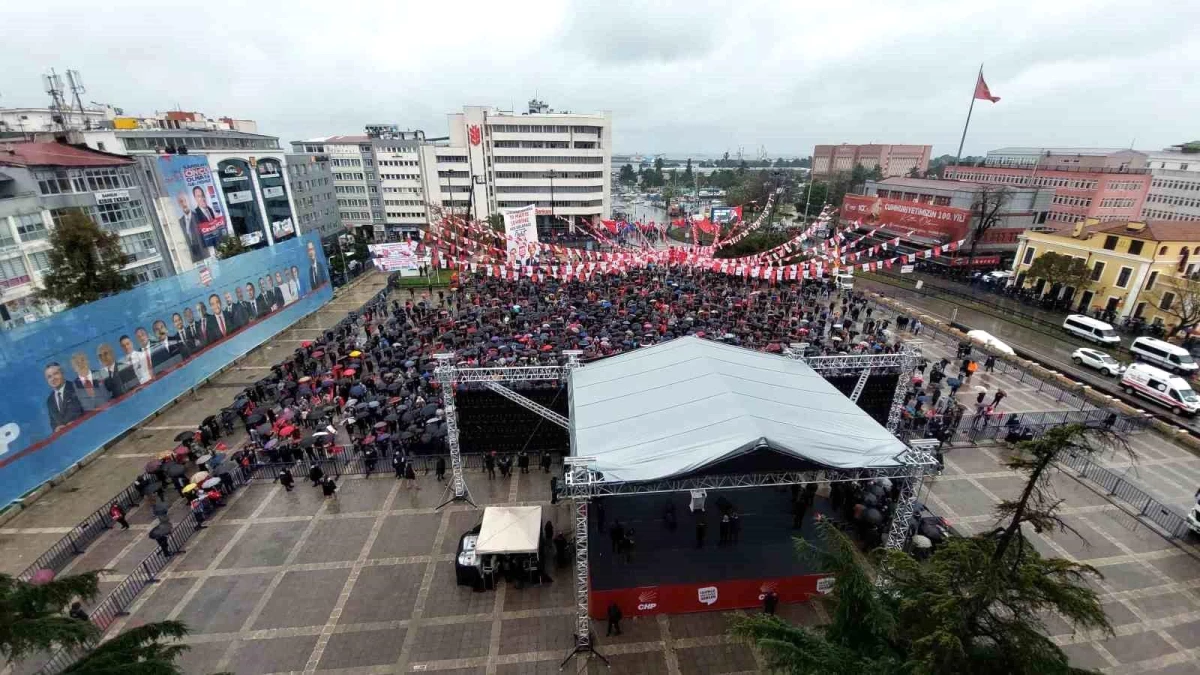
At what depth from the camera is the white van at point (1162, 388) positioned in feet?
68.0

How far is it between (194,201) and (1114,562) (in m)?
52.7

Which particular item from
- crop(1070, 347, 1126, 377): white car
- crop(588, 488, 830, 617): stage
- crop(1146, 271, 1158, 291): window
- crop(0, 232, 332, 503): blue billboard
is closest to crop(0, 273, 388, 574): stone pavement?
crop(0, 232, 332, 503): blue billboard

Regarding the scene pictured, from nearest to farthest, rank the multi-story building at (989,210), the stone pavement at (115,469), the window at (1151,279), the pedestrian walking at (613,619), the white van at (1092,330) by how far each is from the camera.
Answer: the pedestrian walking at (613,619) < the stone pavement at (115,469) < the white van at (1092,330) < the window at (1151,279) < the multi-story building at (989,210)

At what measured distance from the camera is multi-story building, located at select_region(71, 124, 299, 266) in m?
35.7

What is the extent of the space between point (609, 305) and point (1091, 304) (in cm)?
3351

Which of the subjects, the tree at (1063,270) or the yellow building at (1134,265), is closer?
the yellow building at (1134,265)

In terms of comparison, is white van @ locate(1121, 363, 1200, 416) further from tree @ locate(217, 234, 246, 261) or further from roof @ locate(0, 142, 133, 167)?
roof @ locate(0, 142, 133, 167)

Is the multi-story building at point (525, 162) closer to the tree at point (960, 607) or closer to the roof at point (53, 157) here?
the roof at point (53, 157)

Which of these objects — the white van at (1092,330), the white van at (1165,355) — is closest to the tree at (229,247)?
the white van at (1092,330)

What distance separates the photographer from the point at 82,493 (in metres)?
16.3

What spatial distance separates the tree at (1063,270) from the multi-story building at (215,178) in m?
61.0

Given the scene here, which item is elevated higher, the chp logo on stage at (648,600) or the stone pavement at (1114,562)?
the chp logo on stage at (648,600)

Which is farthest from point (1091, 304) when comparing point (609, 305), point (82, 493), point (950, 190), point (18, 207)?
point (18, 207)

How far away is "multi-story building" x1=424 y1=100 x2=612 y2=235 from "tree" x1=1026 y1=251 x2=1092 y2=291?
141 ft
